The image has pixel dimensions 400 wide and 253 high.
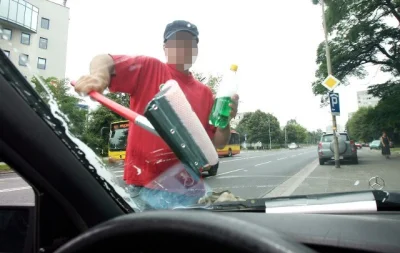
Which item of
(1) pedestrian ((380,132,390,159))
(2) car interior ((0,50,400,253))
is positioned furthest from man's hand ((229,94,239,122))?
(1) pedestrian ((380,132,390,159))

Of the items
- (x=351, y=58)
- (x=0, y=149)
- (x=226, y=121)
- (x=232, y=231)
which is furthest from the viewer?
(x=351, y=58)

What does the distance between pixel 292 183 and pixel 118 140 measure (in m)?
1.82

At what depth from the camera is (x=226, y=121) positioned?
58.9 inches

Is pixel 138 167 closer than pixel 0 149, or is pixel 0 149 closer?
pixel 0 149

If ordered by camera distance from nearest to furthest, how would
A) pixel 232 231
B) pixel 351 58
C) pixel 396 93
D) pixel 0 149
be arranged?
pixel 232 231
pixel 0 149
pixel 351 58
pixel 396 93

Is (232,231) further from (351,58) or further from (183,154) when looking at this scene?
(351,58)

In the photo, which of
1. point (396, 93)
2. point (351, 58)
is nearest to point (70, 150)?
point (351, 58)

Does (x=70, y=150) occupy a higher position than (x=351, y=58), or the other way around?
(x=351, y=58)

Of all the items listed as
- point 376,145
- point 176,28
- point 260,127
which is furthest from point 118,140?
point 376,145

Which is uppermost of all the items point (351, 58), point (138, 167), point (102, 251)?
point (351, 58)

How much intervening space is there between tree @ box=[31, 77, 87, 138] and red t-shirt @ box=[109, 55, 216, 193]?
208 millimetres

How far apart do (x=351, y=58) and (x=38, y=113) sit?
2399mm

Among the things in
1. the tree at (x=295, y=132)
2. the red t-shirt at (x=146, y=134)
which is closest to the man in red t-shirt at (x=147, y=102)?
the red t-shirt at (x=146, y=134)

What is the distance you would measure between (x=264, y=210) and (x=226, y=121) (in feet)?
1.46
